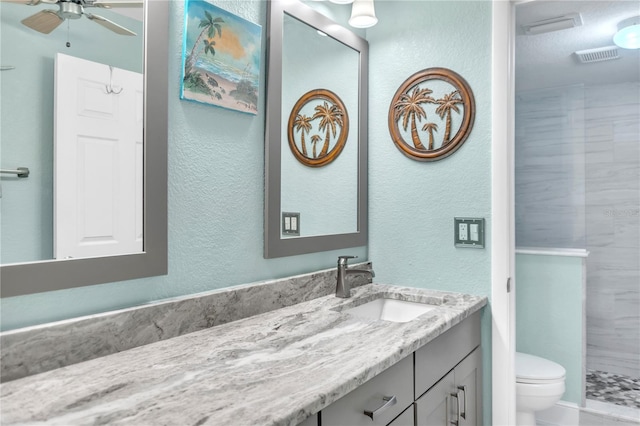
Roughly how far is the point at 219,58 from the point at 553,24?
202cm

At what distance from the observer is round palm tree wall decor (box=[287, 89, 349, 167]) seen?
5.60 feet

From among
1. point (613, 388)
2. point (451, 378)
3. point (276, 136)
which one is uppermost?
point (276, 136)

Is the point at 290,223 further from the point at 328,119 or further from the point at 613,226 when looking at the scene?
the point at 613,226

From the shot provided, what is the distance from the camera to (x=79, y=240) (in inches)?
40.8

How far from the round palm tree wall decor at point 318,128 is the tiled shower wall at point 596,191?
248cm

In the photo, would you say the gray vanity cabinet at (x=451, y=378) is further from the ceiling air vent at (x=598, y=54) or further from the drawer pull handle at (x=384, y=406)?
the ceiling air vent at (x=598, y=54)

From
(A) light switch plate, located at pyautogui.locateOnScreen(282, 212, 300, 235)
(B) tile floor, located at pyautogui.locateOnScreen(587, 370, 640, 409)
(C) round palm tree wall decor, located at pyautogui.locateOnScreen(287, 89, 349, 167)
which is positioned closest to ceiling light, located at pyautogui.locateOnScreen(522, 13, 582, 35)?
(C) round palm tree wall decor, located at pyautogui.locateOnScreen(287, 89, 349, 167)

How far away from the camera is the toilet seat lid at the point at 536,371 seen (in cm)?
218

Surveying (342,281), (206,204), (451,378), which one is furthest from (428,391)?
(206,204)

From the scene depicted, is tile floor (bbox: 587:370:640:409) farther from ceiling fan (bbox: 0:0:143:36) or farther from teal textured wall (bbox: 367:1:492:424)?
ceiling fan (bbox: 0:0:143:36)

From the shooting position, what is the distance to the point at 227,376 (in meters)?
0.92

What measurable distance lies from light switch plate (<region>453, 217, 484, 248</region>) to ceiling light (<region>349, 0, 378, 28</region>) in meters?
0.91

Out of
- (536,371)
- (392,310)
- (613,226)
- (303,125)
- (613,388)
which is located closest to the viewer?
(303,125)

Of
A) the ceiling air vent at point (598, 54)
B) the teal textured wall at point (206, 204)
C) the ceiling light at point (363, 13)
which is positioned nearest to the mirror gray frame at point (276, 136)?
the teal textured wall at point (206, 204)
